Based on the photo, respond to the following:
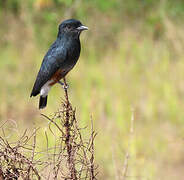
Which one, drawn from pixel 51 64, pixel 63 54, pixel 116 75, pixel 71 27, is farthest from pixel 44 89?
pixel 116 75

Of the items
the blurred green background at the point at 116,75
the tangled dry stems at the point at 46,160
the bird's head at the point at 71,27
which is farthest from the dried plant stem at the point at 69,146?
the blurred green background at the point at 116,75

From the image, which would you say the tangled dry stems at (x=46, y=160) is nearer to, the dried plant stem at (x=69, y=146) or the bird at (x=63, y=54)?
the dried plant stem at (x=69, y=146)

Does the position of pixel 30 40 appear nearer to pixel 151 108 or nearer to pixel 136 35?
pixel 136 35

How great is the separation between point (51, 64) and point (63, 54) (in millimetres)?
150

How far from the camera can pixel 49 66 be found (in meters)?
4.89

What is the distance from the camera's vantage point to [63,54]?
4836 mm

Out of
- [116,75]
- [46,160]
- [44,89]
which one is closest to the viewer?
[46,160]

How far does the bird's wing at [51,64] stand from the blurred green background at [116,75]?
1.66 metres

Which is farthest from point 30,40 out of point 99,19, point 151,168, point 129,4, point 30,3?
point 151,168

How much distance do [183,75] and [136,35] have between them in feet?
5.23

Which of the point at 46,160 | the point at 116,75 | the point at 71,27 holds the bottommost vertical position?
the point at 46,160

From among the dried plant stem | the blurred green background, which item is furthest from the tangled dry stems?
the blurred green background

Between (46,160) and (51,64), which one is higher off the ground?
(51,64)

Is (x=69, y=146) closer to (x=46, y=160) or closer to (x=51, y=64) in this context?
(x=46, y=160)
